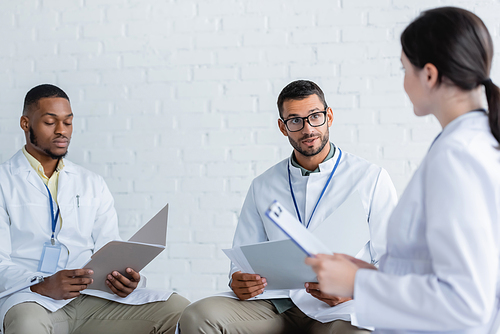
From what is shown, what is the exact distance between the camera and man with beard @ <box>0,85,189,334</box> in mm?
2057

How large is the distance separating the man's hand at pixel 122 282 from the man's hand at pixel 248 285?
20.2 inches

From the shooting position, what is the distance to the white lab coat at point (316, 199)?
6.69 ft

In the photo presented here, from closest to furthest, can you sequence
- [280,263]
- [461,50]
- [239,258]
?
[461,50] < [280,263] < [239,258]

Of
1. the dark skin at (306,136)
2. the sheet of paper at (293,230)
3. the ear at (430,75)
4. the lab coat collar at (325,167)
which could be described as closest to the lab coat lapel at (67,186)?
the dark skin at (306,136)

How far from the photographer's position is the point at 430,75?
108 centimetres

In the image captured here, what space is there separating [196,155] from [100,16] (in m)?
1.12

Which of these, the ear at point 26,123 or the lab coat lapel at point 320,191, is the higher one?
the ear at point 26,123

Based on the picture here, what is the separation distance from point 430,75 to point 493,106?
0.16 meters

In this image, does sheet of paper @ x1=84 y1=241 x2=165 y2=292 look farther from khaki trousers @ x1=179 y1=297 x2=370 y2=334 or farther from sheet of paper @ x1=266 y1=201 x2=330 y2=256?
sheet of paper @ x1=266 y1=201 x2=330 y2=256

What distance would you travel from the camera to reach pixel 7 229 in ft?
7.50

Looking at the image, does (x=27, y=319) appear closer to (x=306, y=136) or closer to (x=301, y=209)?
(x=301, y=209)

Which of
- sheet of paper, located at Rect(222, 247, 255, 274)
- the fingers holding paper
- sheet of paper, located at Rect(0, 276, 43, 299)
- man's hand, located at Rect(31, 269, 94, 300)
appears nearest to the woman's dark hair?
the fingers holding paper

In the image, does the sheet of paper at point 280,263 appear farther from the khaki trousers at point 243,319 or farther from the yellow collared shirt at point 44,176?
the yellow collared shirt at point 44,176

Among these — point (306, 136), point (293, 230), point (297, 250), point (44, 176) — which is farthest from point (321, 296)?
point (44, 176)
